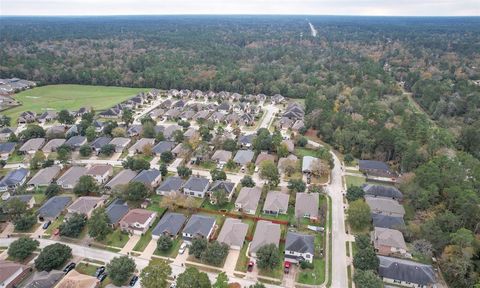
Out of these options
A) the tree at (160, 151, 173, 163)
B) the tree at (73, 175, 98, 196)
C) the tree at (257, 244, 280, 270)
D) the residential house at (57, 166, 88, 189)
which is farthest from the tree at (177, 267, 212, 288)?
the tree at (160, 151, 173, 163)

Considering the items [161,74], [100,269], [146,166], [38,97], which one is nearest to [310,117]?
[146,166]

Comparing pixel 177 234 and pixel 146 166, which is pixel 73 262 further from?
pixel 146 166

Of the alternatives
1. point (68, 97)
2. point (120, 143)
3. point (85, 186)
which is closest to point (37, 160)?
point (120, 143)

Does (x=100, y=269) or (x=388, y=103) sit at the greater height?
(x=388, y=103)

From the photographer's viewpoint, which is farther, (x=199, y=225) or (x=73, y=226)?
(x=199, y=225)

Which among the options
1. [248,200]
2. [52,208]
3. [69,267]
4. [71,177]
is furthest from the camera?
[71,177]

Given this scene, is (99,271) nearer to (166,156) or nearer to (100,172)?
(100,172)
